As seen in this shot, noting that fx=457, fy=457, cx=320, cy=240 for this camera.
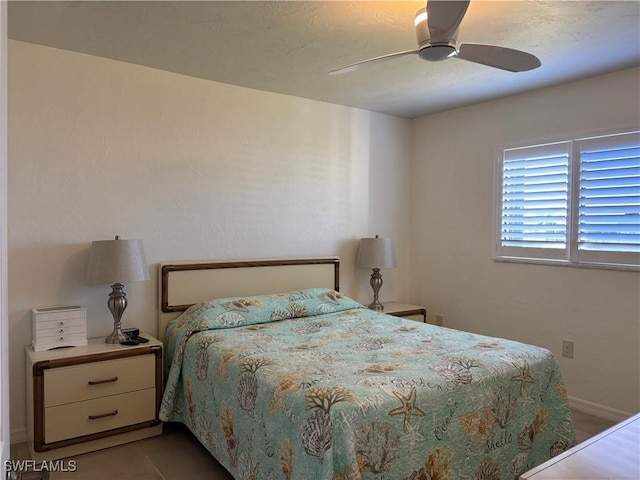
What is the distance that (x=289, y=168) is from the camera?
3.78 m

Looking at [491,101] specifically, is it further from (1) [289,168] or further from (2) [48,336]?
(2) [48,336]

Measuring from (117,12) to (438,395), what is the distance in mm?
2370

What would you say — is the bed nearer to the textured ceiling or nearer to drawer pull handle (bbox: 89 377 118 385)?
drawer pull handle (bbox: 89 377 118 385)

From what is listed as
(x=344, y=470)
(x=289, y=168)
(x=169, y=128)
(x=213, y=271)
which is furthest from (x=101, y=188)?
(x=344, y=470)

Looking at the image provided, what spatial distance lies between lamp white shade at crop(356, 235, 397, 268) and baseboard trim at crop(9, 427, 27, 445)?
2674mm

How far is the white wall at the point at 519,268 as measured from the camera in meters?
3.10

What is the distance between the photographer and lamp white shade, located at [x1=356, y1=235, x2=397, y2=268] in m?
3.96

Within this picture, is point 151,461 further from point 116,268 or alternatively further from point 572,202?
point 572,202

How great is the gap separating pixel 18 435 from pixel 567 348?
12.1 feet

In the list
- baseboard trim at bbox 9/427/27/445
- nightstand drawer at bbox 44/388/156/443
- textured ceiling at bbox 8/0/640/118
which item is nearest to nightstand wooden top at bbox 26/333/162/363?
nightstand drawer at bbox 44/388/156/443

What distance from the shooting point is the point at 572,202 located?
3318mm

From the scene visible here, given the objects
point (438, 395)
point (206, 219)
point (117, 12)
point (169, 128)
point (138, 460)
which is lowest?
point (138, 460)

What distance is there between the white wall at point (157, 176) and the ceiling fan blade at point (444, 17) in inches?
77.7

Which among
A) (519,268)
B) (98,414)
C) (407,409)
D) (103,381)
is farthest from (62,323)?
(519,268)
